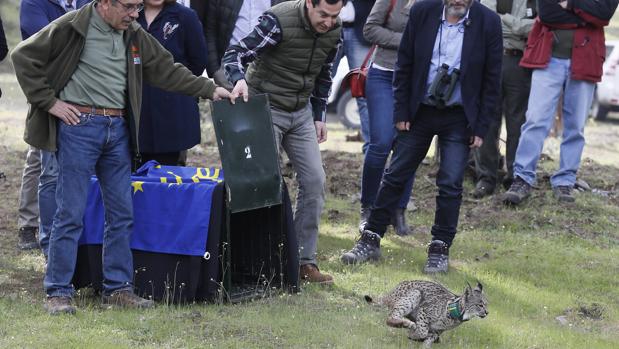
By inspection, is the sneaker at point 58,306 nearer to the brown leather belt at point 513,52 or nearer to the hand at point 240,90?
the hand at point 240,90

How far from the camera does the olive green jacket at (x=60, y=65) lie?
6.38 metres

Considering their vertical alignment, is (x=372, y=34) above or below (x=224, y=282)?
above

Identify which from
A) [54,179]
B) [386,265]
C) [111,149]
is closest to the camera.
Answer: [111,149]

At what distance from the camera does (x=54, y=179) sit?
307 inches

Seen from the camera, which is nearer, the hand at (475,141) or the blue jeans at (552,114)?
the hand at (475,141)

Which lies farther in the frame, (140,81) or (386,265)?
(386,265)

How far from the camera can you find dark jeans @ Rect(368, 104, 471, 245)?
8109 millimetres

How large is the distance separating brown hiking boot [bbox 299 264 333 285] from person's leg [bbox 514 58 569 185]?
130 inches

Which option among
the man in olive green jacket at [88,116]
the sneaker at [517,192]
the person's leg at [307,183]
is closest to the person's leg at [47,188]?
the man in olive green jacket at [88,116]

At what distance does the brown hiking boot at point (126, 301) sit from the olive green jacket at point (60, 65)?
36.3 inches

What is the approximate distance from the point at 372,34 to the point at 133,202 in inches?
117

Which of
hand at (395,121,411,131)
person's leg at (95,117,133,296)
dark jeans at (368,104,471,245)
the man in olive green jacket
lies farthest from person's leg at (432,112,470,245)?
person's leg at (95,117,133,296)

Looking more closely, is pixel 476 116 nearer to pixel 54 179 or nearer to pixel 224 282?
pixel 224 282

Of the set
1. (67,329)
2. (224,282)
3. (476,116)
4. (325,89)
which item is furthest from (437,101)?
(67,329)
